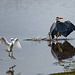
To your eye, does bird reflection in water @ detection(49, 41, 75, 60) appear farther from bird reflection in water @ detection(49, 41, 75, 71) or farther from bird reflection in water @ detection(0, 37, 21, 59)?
bird reflection in water @ detection(0, 37, 21, 59)

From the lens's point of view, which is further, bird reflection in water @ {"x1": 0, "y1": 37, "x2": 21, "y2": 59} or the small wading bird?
the small wading bird

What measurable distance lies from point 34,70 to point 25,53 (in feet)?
13.3

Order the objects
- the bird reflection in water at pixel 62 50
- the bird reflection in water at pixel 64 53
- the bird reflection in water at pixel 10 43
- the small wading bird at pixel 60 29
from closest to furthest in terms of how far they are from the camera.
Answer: the bird reflection in water at pixel 64 53, the bird reflection in water at pixel 10 43, the bird reflection in water at pixel 62 50, the small wading bird at pixel 60 29

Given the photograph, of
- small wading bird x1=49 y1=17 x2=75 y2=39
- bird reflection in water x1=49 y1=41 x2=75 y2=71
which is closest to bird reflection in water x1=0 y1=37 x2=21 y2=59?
bird reflection in water x1=49 y1=41 x2=75 y2=71

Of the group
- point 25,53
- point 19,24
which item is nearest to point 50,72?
point 25,53

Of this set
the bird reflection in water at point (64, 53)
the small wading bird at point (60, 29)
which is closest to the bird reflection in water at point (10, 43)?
the bird reflection in water at point (64, 53)

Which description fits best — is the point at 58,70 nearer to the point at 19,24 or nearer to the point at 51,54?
the point at 51,54

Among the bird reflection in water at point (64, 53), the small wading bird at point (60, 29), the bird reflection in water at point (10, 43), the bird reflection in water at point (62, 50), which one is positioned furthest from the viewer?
the small wading bird at point (60, 29)

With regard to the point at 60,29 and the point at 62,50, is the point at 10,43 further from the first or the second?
the point at 60,29

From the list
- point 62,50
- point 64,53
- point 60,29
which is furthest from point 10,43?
point 60,29

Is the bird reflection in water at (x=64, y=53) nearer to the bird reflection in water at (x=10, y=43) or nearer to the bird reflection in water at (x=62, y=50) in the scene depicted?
the bird reflection in water at (x=62, y=50)

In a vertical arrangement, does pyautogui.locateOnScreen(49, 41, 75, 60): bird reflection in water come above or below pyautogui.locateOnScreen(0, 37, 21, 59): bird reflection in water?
below

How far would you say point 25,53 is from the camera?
1802 centimetres

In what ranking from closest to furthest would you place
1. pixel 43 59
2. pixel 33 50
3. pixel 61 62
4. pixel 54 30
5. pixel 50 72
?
pixel 50 72, pixel 61 62, pixel 43 59, pixel 33 50, pixel 54 30
